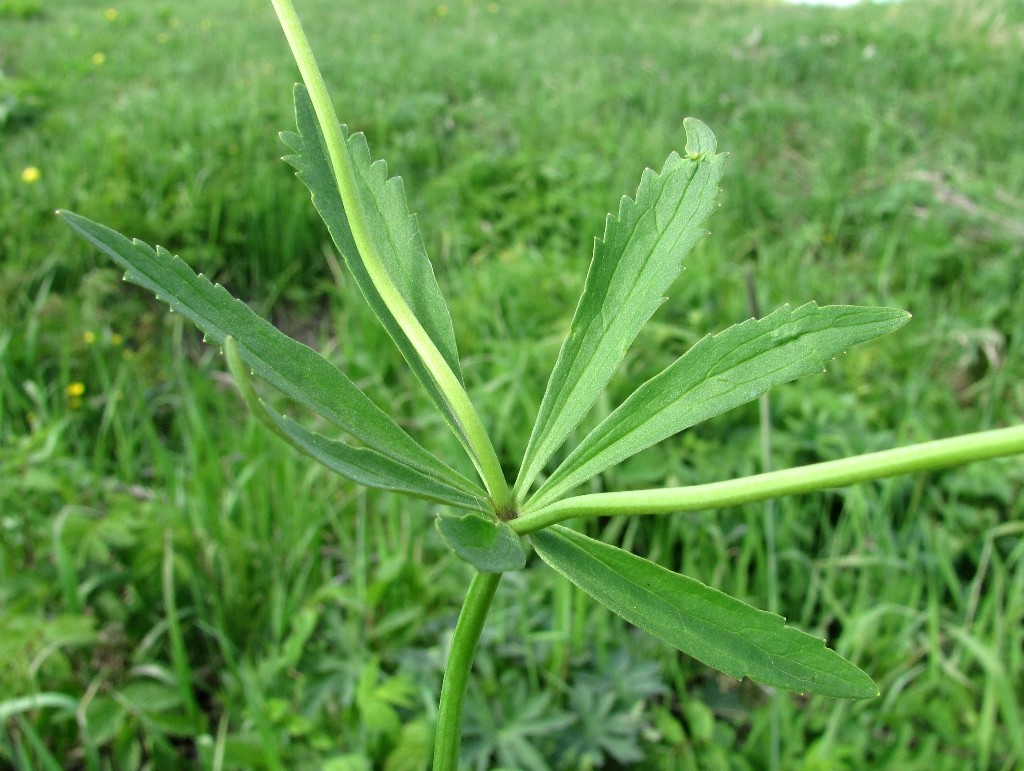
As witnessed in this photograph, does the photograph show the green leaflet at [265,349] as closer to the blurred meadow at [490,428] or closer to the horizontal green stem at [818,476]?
the horizontal green stem at [818,476]

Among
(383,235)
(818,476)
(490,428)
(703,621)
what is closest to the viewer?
(818,476)

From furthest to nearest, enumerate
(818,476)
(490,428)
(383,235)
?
(490,428) → (383,235) → (818,476)

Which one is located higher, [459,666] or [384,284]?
[384,284]

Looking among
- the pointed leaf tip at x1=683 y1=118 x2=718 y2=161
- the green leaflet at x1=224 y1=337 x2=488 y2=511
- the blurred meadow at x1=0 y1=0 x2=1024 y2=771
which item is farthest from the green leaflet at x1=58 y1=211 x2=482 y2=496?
the blurred meadow at x1=0 y1=0 x2=1024 y2=771

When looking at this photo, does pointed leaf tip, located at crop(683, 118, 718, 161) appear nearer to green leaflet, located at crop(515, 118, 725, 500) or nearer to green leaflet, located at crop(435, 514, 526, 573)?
green leaflet, located at crop(515, 118, 725, 500)

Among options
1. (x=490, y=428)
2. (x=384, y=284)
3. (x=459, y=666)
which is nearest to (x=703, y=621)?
(x=459, y=666)

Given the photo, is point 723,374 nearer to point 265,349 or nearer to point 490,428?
point 265,349

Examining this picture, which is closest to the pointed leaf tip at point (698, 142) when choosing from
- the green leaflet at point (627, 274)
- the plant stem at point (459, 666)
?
the green leaflet at point (627, 274)
